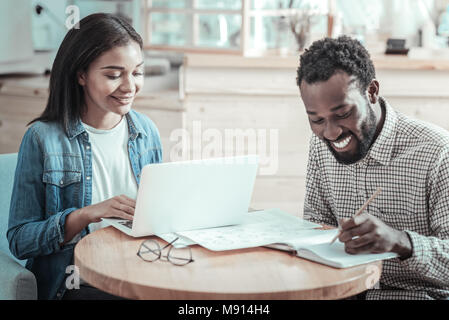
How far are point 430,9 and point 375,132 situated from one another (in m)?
2.06

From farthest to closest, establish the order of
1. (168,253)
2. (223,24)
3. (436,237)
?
(223,24), (436,237), (168,253)

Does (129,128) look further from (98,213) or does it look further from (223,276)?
(223,276)

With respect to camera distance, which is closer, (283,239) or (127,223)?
(283,239)

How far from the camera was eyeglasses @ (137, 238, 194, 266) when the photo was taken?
1.26 m

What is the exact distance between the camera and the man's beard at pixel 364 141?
4.86 ft

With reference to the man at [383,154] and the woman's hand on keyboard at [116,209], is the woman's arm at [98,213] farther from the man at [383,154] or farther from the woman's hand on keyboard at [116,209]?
the man at [383,154]

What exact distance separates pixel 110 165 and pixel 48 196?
21 centimetres

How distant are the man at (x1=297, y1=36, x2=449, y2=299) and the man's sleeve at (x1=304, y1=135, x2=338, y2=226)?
0.36 feet

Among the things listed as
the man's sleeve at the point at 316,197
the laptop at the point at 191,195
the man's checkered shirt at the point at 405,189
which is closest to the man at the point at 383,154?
the man's checkered shirt at the point at 405,189

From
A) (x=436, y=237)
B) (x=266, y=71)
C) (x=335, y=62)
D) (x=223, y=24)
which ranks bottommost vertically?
(x=436, y=237)

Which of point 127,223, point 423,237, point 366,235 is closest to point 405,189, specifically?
point 423,237

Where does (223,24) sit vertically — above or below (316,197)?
above

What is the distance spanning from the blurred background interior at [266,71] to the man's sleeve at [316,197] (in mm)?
1163

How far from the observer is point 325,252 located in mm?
1268
